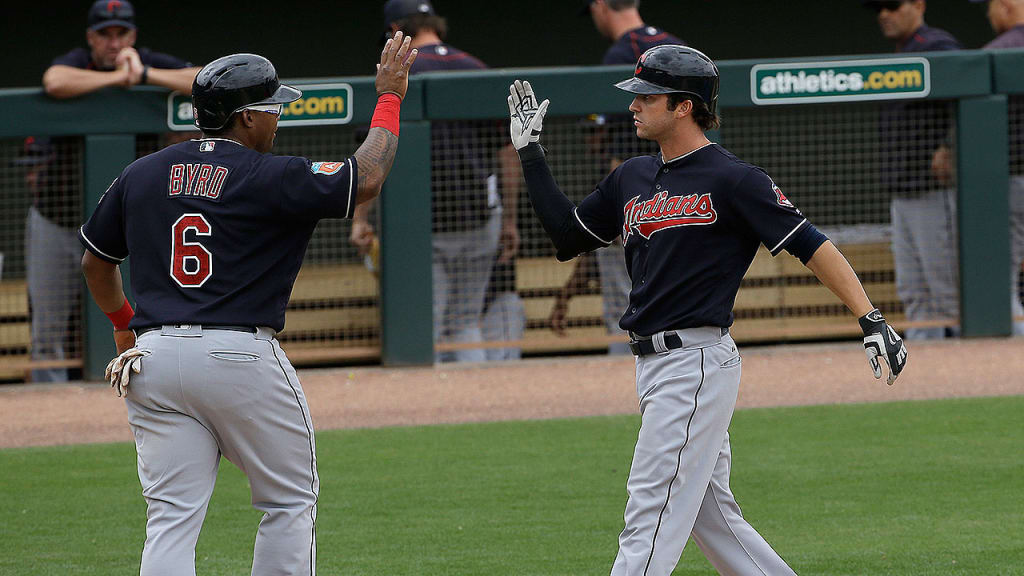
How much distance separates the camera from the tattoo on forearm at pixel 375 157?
11.1 ft

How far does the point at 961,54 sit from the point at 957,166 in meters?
0.73

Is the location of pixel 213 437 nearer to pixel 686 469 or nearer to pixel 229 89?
pixel 229 89

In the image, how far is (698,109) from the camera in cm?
366

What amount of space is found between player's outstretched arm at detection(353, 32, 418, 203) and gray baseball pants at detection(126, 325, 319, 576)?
44 cm

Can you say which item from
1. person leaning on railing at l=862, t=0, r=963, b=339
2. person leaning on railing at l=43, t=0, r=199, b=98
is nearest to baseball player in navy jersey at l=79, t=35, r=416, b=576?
person leaning on railing at l=43, t=0, r=199, b=98

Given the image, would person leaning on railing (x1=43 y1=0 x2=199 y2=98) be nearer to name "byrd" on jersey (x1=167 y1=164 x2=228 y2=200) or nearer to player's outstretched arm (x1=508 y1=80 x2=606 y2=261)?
player's outstretched arm (x1=508 y1=80 x2=606 y2=261)

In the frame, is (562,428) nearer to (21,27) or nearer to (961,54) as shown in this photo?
(961,54)

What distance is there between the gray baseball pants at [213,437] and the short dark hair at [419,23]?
18.4 ft

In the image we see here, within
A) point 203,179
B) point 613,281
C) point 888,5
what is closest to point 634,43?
point 613,281

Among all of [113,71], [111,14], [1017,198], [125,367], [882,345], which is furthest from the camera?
[1017,198]

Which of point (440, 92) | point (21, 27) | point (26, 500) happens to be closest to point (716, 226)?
point (26, 500)

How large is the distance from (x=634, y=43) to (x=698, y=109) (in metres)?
5.21

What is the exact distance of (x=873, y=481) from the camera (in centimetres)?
548

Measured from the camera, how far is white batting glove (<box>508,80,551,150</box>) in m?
4.00
